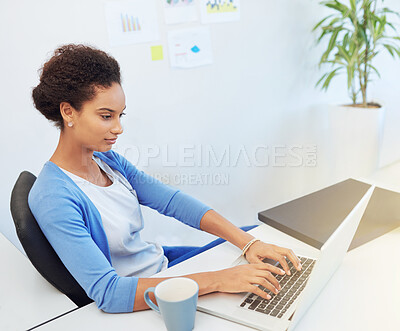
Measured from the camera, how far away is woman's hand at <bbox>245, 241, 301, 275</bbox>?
974 mm

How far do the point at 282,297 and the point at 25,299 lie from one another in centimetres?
62

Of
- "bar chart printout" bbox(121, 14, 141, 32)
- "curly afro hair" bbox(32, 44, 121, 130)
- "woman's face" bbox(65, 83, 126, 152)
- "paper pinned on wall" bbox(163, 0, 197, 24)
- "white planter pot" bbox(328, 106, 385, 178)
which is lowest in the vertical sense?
"white planter pot" bbox(328, 106, 385, 178)

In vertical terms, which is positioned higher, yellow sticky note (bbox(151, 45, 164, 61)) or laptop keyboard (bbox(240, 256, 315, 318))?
yellow sticky note (bbox(151, 45, 164, 61))

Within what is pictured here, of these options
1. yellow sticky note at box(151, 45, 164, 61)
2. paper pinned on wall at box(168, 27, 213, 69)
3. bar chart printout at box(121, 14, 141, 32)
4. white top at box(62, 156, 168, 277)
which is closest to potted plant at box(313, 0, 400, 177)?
paper pinned on wall at box(168, 27, 213, 69)

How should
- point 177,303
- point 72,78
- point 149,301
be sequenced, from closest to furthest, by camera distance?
1. point 177,303
2. point 149,301
3. point 72,78

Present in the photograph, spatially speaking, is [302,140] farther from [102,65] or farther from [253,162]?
[102,65]

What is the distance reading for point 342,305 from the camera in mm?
847

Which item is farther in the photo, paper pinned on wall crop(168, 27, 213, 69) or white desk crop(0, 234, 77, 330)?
paper pinned on wall crop(168, 27, 213, 69)

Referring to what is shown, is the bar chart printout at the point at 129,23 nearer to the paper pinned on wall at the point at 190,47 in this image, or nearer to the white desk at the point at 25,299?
the paper pinned on wall at the point at 190,47

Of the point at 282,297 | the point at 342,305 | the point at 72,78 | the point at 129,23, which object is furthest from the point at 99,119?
the point at 129,23

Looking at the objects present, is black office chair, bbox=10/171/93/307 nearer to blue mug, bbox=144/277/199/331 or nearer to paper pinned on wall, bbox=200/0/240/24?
blue mug, bbox=144/277/199/331

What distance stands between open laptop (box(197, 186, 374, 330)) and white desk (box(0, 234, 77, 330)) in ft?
1.17

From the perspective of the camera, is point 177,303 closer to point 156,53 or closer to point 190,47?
point 156,53

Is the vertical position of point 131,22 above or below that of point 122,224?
above
